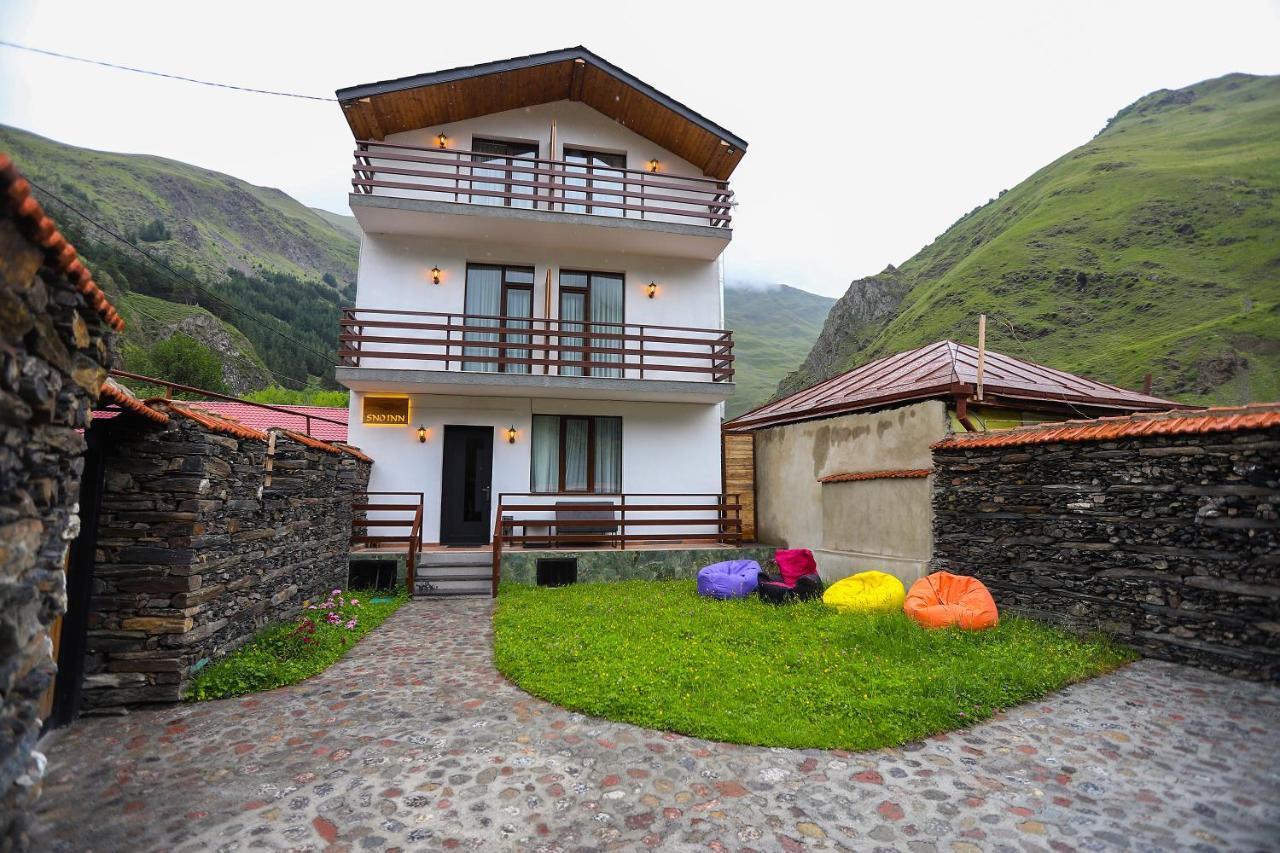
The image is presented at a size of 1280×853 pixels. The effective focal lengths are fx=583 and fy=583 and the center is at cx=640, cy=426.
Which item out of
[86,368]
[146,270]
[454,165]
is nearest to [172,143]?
[146,270]

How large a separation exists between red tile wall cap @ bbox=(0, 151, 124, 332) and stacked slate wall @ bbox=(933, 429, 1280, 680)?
30.1 ft

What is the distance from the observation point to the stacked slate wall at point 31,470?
2570mm

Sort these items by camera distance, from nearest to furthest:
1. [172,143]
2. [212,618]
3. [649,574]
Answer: [212,618], [649,574], [172,143]

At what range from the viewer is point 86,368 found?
127 inches

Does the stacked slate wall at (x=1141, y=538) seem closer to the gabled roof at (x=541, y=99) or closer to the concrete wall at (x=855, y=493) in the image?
the concrete wall at (x=855, y=493)

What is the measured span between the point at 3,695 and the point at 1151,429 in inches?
381

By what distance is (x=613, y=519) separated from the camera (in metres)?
12.8

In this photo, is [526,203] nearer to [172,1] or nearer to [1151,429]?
[1151,429]

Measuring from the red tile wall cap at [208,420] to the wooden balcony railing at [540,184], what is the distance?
7487 millimetres

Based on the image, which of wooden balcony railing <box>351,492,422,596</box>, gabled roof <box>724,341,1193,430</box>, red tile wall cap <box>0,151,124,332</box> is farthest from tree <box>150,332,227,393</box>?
red tile wall cap <box>0,151,124,332</box>

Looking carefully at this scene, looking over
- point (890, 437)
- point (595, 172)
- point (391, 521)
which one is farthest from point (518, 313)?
point (890, 437)

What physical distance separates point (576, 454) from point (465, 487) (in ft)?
8.21

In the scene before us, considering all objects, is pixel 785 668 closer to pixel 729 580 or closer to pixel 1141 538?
pixel 729 580

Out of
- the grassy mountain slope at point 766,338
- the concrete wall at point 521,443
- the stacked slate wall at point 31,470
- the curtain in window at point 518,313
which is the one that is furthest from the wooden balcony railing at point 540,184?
the grassy mountain slope at point 766,338
